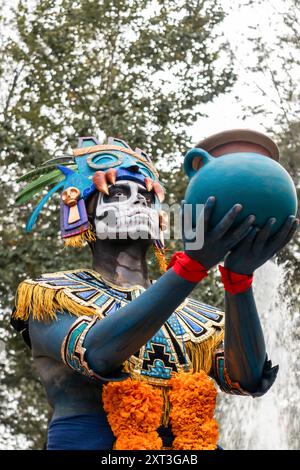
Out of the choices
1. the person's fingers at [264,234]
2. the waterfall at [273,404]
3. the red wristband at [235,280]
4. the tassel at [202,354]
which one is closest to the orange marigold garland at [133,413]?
the tassel at [202,354]

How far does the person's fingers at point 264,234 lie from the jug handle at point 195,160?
0.37m

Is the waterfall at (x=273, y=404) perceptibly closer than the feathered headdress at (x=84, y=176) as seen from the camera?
No

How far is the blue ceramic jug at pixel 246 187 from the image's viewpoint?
12.7 ft

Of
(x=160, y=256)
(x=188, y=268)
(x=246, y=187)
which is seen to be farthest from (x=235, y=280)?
A: (x=160, y=256)

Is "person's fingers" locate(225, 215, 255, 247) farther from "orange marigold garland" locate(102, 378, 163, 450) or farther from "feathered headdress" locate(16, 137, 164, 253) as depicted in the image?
"feathered headdress" locate(16, 137, 164, 253)

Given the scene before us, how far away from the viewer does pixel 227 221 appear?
151 inches

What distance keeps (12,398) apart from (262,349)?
10.3m

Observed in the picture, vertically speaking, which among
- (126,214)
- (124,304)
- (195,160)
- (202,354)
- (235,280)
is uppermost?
(126,214)

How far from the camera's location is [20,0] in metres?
13.6

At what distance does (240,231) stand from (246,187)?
0.16 meters

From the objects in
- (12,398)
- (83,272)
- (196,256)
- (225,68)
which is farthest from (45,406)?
(196,256)

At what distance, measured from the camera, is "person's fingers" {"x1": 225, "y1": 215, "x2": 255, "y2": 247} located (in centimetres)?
386

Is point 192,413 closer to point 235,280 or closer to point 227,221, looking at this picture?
point 235,280

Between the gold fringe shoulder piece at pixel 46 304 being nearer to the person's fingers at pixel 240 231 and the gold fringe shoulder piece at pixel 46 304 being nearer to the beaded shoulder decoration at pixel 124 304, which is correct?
the beaded shoulder decoration at pixel 124 304
